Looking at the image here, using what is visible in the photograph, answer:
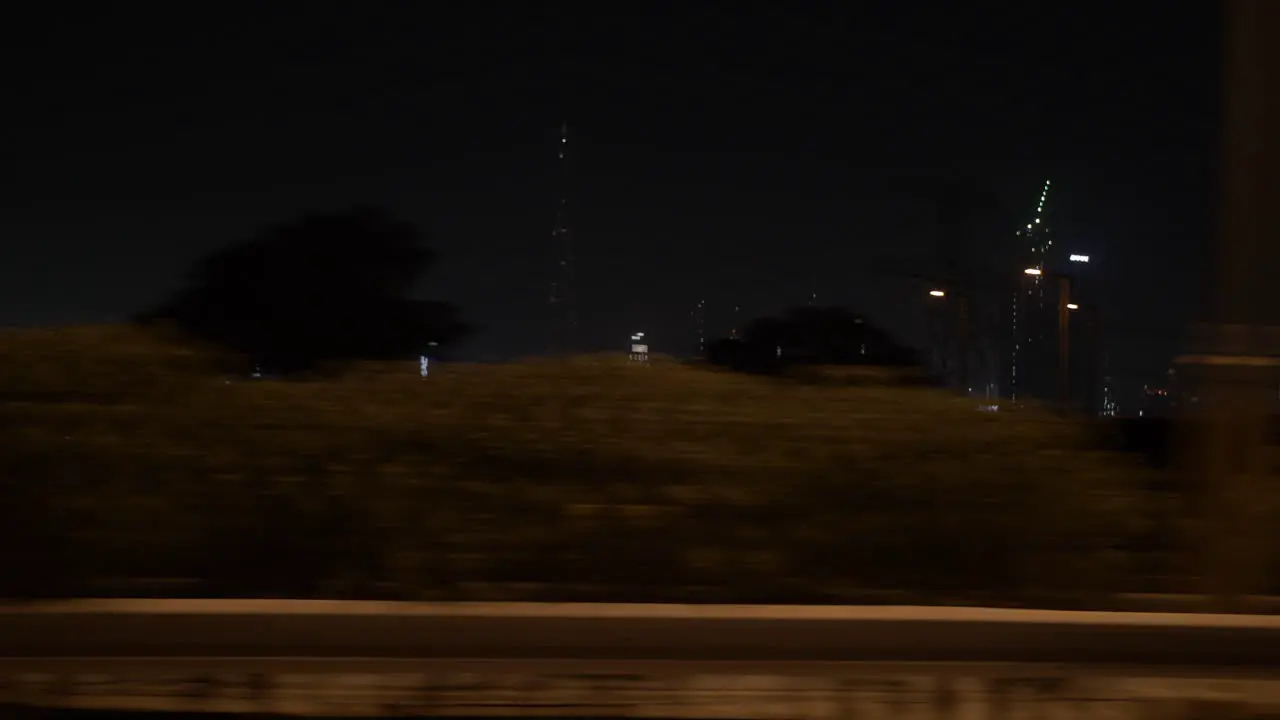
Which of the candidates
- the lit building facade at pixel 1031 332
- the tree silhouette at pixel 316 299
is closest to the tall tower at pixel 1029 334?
the lit building facade at pixel 1031 332

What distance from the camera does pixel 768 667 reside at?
5.02m

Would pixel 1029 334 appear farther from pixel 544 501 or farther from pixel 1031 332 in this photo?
pixel 544 501

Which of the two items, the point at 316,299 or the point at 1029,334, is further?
the point at 1029,334

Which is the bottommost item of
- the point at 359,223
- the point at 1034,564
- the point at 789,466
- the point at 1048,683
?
the point at 1048,683

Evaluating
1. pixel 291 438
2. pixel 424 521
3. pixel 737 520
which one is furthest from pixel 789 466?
pixel 291 438

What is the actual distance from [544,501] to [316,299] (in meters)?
5.02

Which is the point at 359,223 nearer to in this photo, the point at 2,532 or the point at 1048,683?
the point at 2,532

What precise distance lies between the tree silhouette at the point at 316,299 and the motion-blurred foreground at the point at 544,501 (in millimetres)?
2140

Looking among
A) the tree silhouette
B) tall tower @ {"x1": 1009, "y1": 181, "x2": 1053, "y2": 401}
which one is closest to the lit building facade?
tall tower @ {"x1": 1009, "y1": 181, "x2": 1053, "y2": 401}

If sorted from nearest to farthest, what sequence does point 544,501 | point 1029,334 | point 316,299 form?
point 544,501
point 316,299
point 1029,334

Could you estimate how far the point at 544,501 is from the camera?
5816mm

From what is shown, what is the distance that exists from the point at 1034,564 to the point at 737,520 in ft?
4.50

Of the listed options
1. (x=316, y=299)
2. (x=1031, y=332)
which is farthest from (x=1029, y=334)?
(x=316, y=299)

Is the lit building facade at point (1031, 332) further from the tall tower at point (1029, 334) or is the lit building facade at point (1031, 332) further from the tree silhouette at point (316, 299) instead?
the tree silhouette at point (316, 299)
